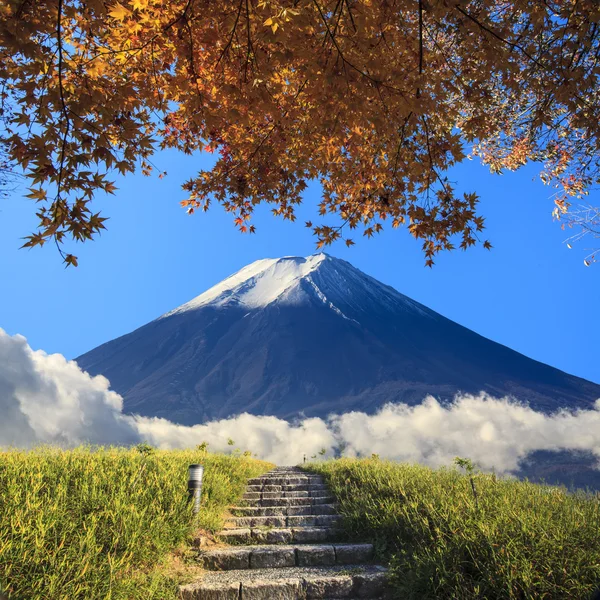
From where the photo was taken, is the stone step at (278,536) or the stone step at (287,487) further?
the stone step at (287,487)

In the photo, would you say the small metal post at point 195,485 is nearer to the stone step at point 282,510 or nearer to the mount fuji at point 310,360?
the stone step at point 282,510

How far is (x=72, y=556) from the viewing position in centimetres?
375

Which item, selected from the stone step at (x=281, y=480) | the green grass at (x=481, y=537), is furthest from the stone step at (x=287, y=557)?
the stone step at (x=281, y=480)

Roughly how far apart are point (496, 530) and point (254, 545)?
10.0 ft

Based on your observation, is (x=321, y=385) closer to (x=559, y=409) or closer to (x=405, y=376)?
(x=405, y=376)

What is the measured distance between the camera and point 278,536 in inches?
227

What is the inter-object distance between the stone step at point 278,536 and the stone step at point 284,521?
0.56 meters

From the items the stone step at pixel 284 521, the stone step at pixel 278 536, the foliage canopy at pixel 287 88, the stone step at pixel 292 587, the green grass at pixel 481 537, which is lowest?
the stone step at pixel 284 521

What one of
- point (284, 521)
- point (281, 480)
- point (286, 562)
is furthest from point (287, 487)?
point (286, 562)

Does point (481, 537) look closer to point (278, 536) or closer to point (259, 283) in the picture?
point (278, 536)

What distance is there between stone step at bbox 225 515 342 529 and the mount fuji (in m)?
89.0

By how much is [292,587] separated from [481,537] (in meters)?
1.86

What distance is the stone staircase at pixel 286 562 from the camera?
4191 mm

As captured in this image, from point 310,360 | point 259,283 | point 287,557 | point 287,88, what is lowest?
point 287,557
